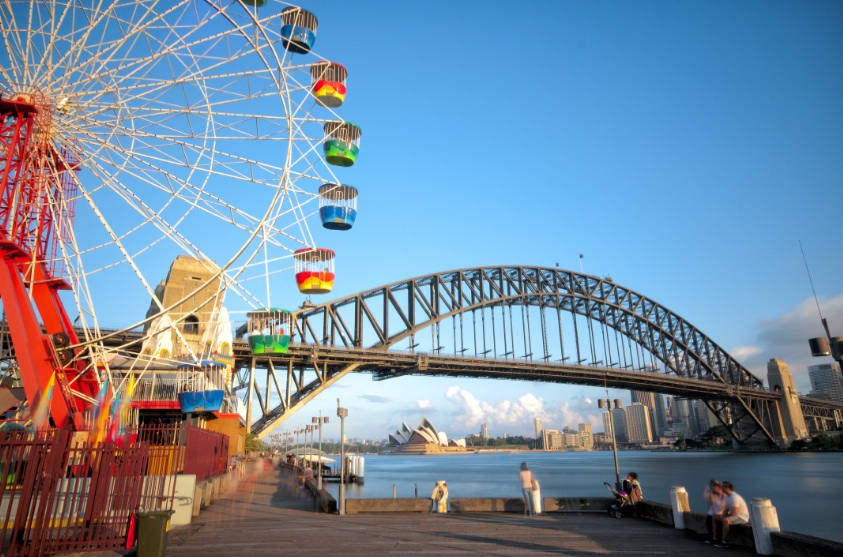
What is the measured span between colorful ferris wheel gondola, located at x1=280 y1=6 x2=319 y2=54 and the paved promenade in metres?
17.0

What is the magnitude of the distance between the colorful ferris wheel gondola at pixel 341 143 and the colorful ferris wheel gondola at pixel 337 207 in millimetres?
1130

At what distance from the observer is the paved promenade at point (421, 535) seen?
39.1ft

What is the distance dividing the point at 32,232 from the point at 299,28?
1240 cm

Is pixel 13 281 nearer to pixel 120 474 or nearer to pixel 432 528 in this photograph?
pixel 120 474

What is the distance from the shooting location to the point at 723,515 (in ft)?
41.2

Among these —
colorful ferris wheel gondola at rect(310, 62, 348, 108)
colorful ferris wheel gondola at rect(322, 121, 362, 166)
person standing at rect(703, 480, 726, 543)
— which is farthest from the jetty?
colorful ferris wheel gondola at rect(310, 62, 348, 108)

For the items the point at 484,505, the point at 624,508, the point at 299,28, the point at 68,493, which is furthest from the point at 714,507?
the point at 299,28

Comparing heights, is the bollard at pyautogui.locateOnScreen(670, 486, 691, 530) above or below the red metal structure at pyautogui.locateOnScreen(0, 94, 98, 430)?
below

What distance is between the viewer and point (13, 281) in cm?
1869

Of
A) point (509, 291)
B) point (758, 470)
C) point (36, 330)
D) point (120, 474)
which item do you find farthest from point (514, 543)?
point (509, 291)

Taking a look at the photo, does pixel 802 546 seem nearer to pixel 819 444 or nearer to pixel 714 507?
pixel 714 507

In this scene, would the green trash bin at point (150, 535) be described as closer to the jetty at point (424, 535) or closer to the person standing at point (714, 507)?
the jetty at point (424, 535)

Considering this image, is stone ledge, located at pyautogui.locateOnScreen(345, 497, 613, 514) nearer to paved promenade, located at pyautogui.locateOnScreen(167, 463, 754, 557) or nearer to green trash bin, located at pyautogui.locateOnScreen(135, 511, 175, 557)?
paved promenade, located at pyautogui.locateOnScreen(167, 463, 754, 557)

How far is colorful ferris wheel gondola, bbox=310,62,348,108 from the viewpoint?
73.7 feet
